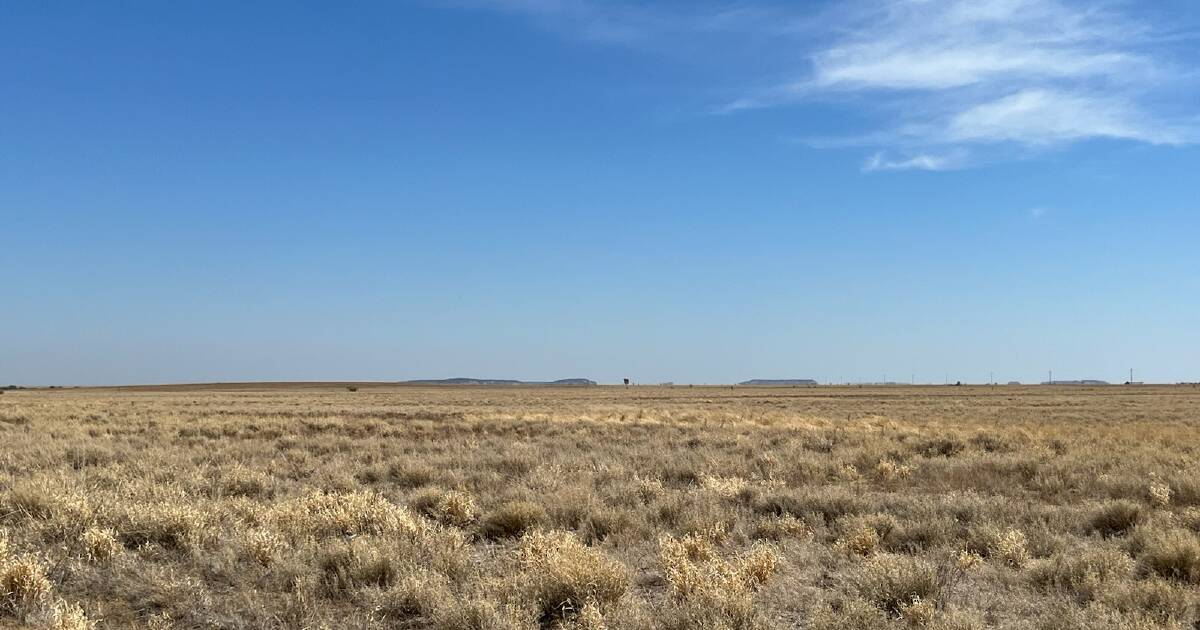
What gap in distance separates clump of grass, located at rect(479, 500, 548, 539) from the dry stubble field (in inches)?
1.1

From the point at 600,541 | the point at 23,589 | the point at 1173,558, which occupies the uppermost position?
the point at 1173,558

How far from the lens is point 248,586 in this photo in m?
6.68

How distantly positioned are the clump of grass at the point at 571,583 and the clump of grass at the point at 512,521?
2245mm

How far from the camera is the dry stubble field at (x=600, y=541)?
240 inches

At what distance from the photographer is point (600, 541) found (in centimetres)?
873

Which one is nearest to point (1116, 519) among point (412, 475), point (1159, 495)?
point (1159, 495)

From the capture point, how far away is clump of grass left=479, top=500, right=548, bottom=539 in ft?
30.4

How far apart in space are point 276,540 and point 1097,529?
885cm

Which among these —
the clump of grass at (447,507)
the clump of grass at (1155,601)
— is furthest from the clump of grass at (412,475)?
the clump of grass at (1155,601)

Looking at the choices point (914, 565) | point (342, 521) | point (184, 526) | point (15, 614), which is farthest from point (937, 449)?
point (15, 614)

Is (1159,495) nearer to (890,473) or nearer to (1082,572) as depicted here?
(890,473)

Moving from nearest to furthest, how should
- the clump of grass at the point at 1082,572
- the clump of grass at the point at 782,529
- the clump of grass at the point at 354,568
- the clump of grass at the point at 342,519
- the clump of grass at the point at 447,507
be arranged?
the clump of grass at the point at 1082,572 → the clump of grass at the point at 354,568 → the clump of grass at the point at 342,519 → the clump of grass at the point at 782,529 → the clump of grass at the point at 447,507

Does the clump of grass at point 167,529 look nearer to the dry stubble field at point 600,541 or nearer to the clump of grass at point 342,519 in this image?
the dry stubble field at point 600,541

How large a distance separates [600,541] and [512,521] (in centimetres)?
118
